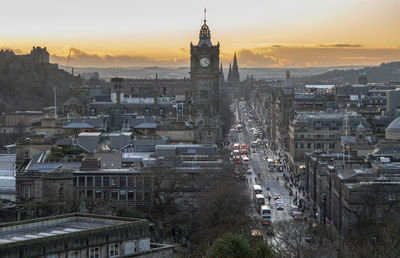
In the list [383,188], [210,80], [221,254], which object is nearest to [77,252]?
[221,254]

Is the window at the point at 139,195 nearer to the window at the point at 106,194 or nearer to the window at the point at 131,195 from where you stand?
the window at the point at 131,195

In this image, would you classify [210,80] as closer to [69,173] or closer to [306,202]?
[306,202]

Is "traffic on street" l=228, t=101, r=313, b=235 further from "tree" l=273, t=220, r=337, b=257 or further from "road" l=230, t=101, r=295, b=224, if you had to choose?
"tree" l=273, t=220, r=337, b=257

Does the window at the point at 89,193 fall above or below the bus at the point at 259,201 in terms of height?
above

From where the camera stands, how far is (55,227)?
56.5m

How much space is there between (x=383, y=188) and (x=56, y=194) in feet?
86.2

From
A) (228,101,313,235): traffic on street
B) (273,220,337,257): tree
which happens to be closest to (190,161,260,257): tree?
(228,101,313,235): traffic on street

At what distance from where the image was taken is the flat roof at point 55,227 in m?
52.8

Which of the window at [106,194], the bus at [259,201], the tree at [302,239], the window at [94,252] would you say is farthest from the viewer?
the bus at [259,201]

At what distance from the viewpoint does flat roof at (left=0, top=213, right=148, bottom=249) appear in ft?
173

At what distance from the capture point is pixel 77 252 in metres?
53.2

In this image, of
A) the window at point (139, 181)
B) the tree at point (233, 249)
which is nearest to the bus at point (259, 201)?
the window at point (139, 181)

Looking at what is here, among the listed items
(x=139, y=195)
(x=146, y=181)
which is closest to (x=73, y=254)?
(x=146, y=181)

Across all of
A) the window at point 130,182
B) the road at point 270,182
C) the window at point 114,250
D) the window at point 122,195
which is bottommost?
the road at point 270,182
